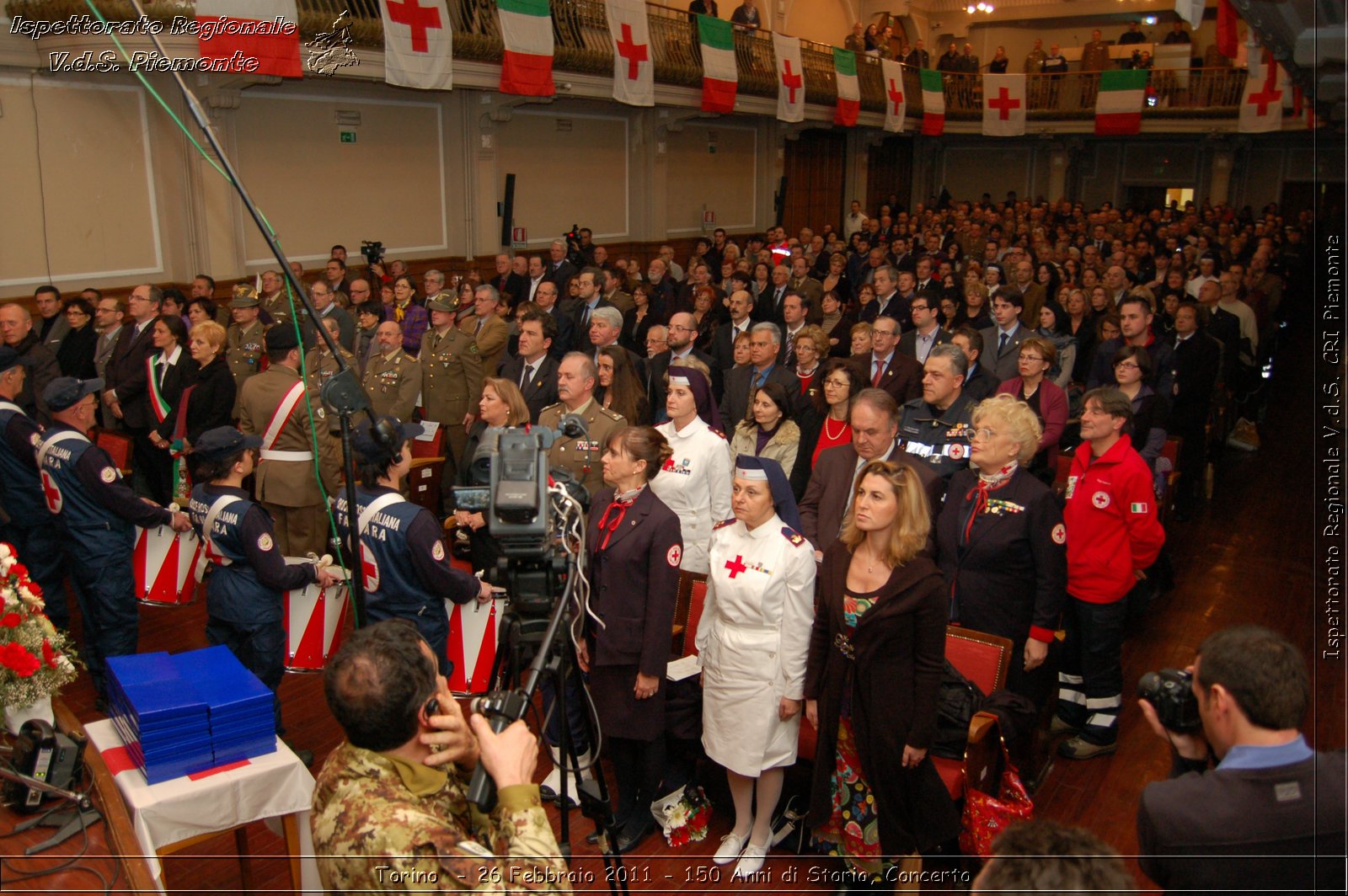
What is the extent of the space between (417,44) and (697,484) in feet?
24.8

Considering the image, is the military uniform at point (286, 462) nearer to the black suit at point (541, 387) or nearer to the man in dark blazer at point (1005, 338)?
the black suit at point (541, 387)

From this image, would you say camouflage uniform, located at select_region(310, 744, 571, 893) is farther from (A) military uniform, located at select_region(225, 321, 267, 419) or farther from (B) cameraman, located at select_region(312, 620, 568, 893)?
(A) military uniform, located at select_region(225, 321, 267, 419)

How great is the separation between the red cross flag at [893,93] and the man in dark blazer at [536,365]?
48.4 feet

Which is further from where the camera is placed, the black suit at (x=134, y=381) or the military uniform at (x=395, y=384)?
the black suit at (x=134, y=381)

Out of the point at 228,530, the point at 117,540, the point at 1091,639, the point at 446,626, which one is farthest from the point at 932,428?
the point at 117,540

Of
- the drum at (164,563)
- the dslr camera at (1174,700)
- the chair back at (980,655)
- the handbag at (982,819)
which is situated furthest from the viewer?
the drum at (164,563)

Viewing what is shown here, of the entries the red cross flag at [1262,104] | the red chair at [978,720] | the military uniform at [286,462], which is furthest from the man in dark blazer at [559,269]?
the red cross flag at [1262,104]

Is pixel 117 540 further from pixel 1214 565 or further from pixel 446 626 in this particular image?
pixel 1214 565

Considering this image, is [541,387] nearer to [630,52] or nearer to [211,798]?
[211,798]

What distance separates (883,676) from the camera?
3059mm

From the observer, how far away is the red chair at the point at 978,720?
3.27 m

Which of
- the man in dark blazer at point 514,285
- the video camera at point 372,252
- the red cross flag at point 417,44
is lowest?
the man in dark blazer at point 514,285

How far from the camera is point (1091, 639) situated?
429cm

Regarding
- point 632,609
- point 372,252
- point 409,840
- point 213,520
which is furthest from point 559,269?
point 409,840
